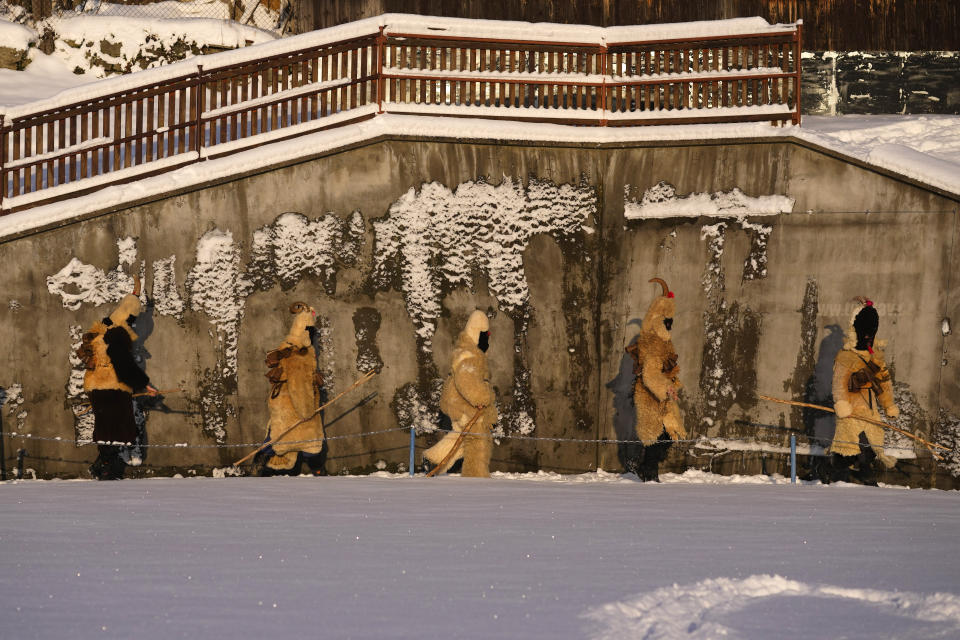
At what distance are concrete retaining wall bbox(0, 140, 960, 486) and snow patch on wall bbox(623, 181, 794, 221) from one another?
2.4 inches

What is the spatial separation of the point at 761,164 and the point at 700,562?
6582 millimetres

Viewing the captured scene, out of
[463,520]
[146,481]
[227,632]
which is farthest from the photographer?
[146,481]

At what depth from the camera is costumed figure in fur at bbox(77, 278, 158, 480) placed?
491 inches

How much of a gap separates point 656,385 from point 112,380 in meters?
5.11

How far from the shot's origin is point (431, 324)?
13305 millimetres

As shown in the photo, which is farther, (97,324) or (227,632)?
(97,324)

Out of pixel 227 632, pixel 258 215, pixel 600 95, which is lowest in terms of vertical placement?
pixel 227 632

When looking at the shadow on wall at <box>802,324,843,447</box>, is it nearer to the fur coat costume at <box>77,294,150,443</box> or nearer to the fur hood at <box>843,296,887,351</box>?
the fur hood at <box>843,296,887,351</box>

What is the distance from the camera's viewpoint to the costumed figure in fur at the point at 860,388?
39.9ft

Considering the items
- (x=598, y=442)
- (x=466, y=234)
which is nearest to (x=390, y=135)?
(x=466, y=234)

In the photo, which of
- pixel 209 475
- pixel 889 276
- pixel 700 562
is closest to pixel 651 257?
pixel 889 276

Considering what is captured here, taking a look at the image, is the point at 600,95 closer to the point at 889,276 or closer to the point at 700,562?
the point at 889,276

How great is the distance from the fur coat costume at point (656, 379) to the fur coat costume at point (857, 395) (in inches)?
57.3

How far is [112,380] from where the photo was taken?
41.0 feet
